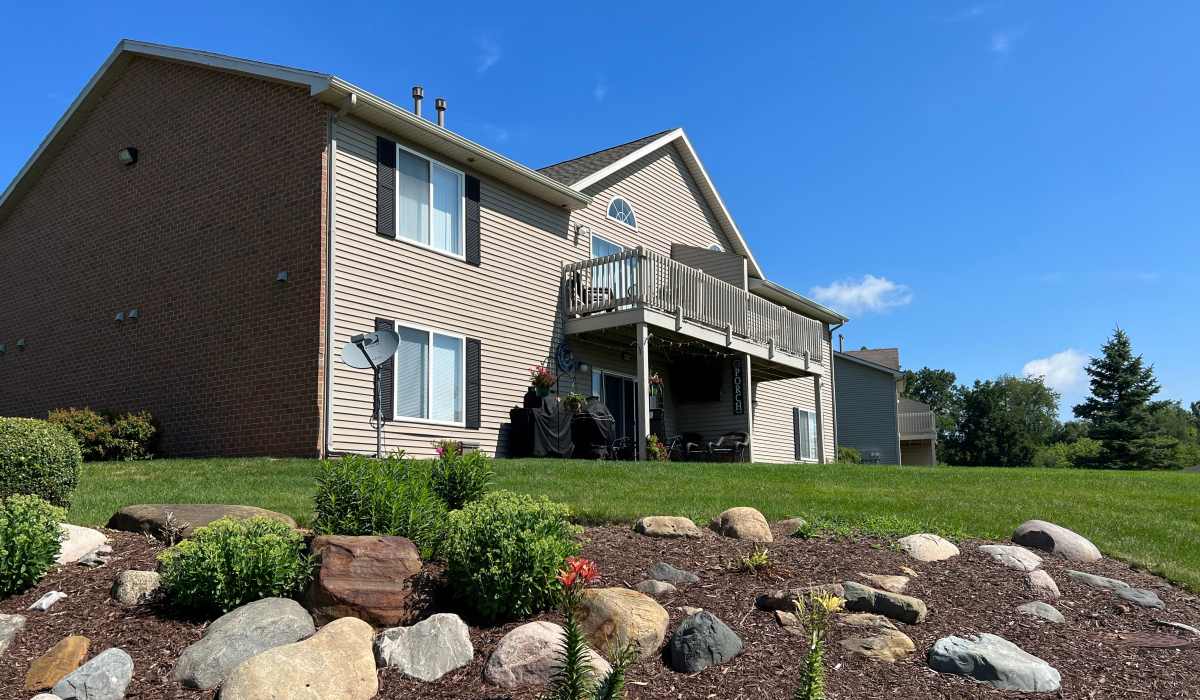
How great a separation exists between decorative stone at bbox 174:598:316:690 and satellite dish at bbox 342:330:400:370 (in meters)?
4.76

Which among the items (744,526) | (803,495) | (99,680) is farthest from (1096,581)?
(99,680)

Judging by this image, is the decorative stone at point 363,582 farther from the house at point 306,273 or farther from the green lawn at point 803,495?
the house at point 306,273

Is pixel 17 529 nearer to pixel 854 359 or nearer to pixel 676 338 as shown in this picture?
pixel 676 338

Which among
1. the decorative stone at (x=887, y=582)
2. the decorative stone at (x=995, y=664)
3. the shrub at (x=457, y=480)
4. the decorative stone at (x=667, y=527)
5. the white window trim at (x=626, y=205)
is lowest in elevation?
the decorative stone at (x=995, y=664)

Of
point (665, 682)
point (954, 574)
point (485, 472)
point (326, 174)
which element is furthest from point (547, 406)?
point (665, 682)

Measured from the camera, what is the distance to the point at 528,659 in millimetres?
4812

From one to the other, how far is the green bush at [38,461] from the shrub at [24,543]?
4.10 ft

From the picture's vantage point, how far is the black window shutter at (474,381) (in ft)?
47.4

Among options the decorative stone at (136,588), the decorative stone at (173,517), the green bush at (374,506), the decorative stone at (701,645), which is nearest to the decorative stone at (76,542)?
the decorative stone at (173,517)

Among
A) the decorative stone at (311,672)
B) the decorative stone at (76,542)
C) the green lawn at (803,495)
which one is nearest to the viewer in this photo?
the decorative stone at (311,672)

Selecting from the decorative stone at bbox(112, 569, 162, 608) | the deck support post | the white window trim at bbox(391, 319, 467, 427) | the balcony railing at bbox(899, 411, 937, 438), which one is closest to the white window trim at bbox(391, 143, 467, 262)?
the white window trim at bbox(391, 319, 467, 427)

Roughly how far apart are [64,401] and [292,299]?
5857mm

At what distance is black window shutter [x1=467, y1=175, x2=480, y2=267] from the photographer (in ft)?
49.5

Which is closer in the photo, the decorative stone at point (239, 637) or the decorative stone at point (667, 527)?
the decorative stone at point (239, 637)
